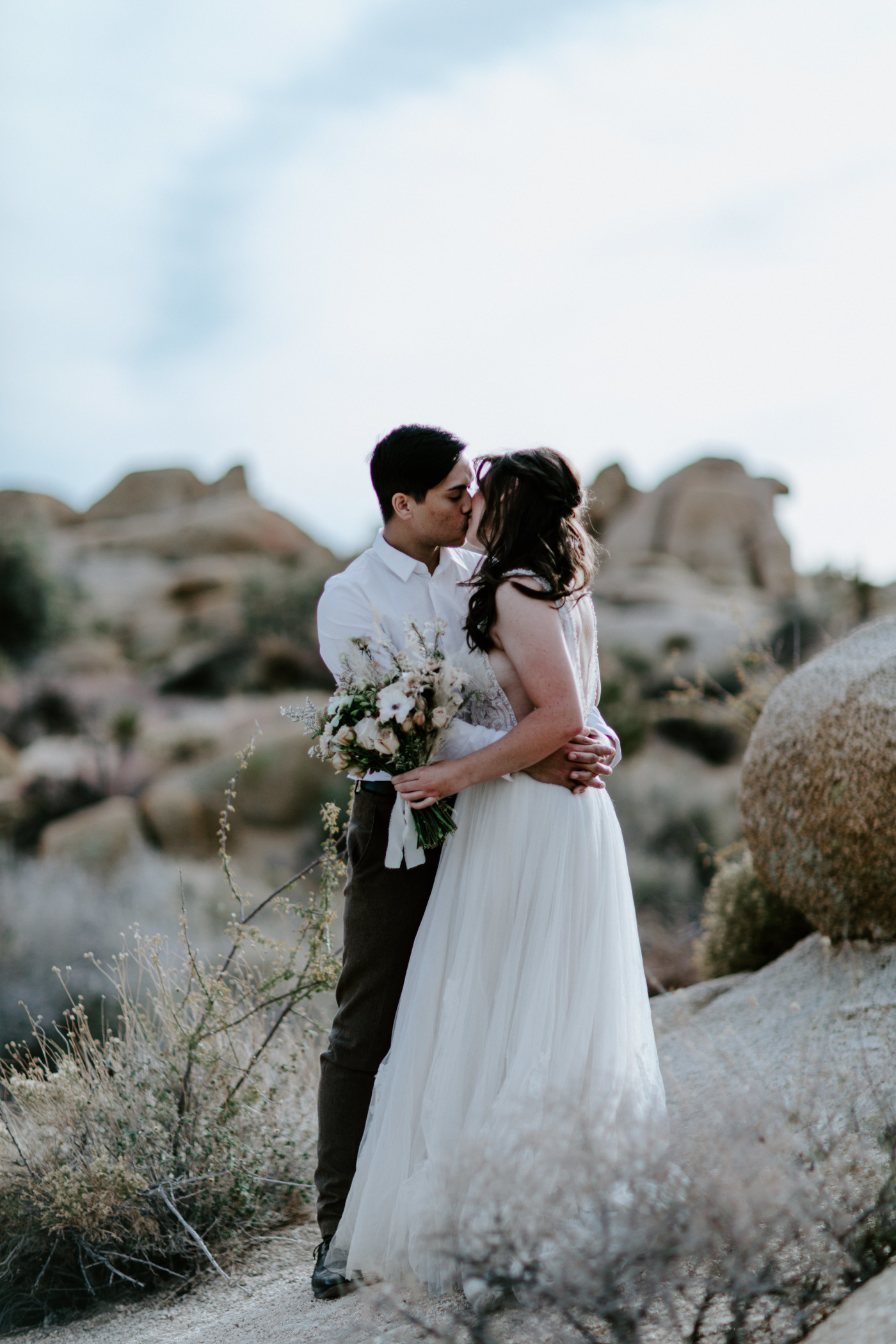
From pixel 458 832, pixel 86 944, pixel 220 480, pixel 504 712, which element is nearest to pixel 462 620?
pixel 504 712

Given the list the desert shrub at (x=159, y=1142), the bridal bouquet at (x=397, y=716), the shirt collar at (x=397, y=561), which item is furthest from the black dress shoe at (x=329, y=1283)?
the shirt collar at (x=397, y=561)

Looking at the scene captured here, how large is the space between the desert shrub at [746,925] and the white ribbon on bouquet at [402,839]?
296 cm

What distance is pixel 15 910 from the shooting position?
883 centimetres

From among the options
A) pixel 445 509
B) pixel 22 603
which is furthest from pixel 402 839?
pixel 22 603

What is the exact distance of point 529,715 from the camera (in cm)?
285

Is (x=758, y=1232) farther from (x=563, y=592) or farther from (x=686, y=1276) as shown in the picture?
(x=563, y=592)

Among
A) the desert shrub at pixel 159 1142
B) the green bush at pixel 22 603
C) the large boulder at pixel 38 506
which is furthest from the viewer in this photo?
the large boulder at pixel 38 506

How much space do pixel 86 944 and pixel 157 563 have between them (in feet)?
104

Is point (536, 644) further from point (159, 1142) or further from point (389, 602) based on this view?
point (159, 1142)

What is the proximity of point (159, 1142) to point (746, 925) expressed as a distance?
3.23 m

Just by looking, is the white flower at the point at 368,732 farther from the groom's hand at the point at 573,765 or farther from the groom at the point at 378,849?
the groom's hand at the point at 573,765

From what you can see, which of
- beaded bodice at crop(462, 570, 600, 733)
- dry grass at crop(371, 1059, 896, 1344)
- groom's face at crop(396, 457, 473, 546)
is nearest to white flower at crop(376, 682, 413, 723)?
beaded bodice at crop(462, 570, 600, 733)

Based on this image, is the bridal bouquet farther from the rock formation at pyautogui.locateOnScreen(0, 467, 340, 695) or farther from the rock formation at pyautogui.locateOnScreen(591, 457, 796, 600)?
the rock formation at pyautogui.locateOnScreen(591, 457, 796, 600)

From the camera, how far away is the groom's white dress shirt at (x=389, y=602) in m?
3.17
